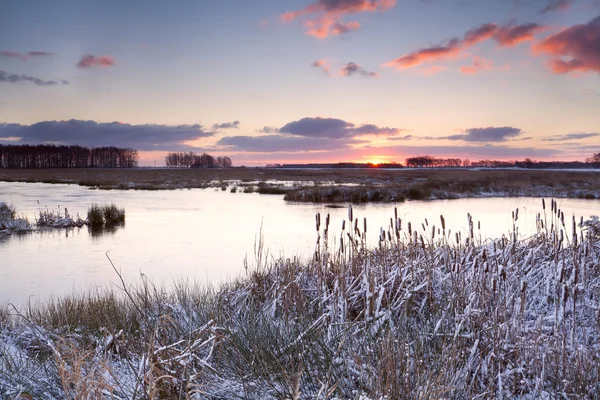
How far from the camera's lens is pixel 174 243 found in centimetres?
1542

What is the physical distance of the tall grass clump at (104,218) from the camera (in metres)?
18.7

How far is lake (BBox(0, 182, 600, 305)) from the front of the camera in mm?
10391

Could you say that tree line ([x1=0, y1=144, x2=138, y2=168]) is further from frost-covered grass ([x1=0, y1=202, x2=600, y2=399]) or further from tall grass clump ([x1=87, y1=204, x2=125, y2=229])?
frost-covered grass ([x1=0, y1=202, x2=600, y2=399])

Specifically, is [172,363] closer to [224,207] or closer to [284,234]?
[284,234]

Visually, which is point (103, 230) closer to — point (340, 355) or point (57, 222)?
point (57, 222)

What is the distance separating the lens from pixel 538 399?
3357 mm

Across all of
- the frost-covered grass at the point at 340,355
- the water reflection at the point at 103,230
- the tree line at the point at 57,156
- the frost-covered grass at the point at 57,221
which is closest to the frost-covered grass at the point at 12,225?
the frost-covered grass at the point at 57,221

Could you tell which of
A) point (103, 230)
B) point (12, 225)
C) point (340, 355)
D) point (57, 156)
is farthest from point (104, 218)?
point (57, 156)

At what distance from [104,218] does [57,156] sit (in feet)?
455

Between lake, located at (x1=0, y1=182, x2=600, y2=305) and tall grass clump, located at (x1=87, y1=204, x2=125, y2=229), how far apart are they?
0.71m

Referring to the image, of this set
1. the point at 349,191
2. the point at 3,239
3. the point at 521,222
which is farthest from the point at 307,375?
the point at 349,191

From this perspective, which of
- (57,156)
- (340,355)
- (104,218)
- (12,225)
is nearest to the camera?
(340,355)

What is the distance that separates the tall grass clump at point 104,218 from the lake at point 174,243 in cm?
71

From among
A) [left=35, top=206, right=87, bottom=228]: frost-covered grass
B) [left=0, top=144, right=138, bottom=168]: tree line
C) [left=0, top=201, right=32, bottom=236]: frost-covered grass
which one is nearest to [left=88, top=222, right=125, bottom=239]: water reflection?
[left=35, top=206, right=87, bottom=228]: frost-covered grass
